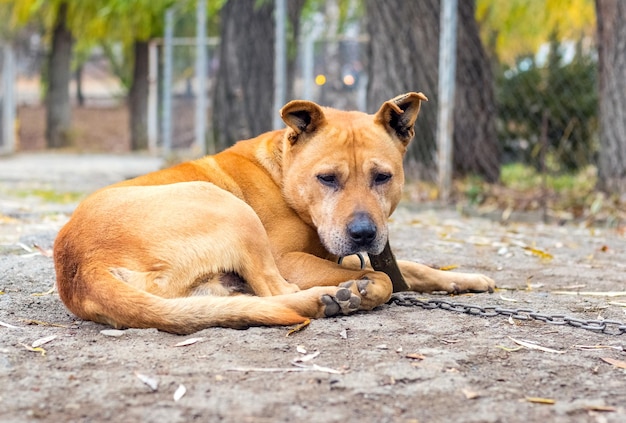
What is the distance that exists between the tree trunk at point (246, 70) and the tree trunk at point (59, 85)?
9.93 m

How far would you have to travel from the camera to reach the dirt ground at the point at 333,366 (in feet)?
8.73

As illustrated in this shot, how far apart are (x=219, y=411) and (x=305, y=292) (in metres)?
1.27

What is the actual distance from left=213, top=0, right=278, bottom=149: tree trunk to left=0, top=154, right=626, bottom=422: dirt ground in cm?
809

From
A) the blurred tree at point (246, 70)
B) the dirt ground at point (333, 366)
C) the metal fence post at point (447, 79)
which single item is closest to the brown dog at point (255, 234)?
the dirt ground at point (333, 366)

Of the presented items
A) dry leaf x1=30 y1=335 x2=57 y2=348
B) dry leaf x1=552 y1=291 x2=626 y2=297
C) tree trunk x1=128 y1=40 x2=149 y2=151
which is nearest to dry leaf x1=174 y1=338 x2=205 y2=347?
dry leaf x1=30 y1=335 x2=57 y2=348

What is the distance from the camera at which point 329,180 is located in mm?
4387

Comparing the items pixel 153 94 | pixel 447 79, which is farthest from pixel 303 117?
pixel 153 94

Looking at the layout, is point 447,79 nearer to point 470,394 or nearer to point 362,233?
point 362,233

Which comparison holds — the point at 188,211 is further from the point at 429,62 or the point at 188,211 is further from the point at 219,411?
the point at 429,62

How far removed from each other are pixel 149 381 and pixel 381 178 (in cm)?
195

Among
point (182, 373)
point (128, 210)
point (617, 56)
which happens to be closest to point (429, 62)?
point (617, 56)

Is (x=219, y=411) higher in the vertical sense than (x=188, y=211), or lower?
lower

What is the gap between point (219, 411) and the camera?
263 centimetres

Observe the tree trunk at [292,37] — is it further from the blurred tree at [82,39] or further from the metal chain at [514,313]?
the metal chain at [514,313]
